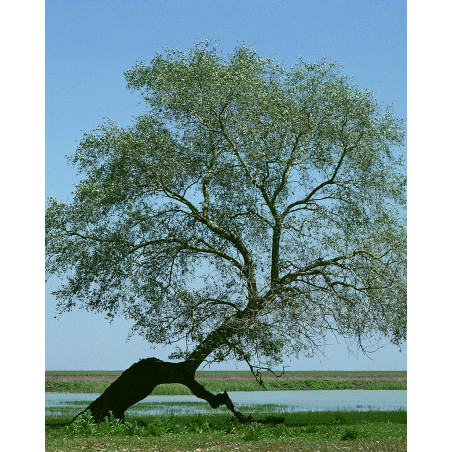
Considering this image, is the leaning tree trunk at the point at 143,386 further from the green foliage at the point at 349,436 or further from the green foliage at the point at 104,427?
the green foliage at the point at 349,436

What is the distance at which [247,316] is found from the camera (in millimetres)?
17547

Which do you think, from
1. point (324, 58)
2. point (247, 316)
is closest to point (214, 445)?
point (247, 316)

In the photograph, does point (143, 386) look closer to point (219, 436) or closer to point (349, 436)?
point (219, 436)

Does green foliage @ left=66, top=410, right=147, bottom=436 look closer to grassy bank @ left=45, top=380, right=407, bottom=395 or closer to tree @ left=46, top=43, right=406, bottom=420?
tree @ left=46, top=43, right=406, bottom=420

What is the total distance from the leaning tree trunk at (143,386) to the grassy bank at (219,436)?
0.69 metres

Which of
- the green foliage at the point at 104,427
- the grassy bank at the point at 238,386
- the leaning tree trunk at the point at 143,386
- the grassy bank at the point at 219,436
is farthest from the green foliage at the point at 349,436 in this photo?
the grassy bank at the point at 238,386

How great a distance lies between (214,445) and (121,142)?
980cm

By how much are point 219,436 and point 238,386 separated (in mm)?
14247

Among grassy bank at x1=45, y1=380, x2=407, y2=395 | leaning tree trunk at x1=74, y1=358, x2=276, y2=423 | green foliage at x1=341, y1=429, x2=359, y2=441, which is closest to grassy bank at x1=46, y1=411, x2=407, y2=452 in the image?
green foliage at x1=341, y1=429, x2=359, y2=441

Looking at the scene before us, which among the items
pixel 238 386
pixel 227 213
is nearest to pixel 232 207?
pixel 227 213

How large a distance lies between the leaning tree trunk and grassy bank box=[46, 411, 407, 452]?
0.69m

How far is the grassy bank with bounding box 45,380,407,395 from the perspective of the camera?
30.2 meters

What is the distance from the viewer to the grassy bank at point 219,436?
13.9 m
